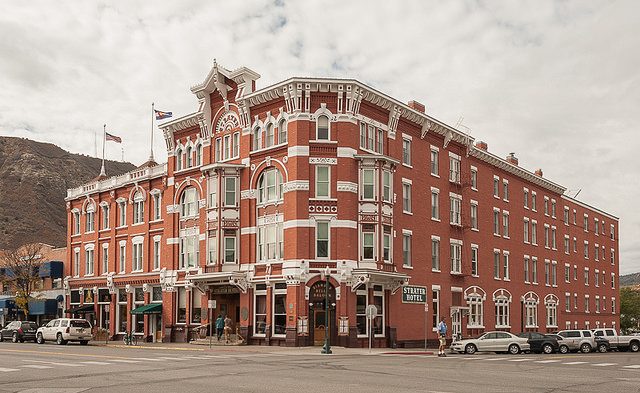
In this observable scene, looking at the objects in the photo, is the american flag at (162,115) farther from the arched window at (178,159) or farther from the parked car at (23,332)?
the parked car at (23,332)

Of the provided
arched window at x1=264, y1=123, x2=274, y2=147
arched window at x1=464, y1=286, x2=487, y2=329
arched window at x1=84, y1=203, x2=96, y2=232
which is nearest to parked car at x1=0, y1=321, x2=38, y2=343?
arched window at x1=84, y1=203, x2=96, y2=232

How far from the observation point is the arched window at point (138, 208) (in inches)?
2303

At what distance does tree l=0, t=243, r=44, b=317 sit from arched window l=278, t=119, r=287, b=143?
3398 cm

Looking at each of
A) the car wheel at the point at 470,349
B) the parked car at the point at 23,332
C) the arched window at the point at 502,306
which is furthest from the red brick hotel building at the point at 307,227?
the parked car at the point at 23,332

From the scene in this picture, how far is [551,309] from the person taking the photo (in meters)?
71.4

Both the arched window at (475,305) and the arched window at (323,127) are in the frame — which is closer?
the arched window at (323,127)

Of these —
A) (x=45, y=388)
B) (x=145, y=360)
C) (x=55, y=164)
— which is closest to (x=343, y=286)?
(x=145, y=360)

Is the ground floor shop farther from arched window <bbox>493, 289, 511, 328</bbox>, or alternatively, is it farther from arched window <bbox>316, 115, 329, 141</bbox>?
arched window <bbox>316, 115, 329, 141</bbox>

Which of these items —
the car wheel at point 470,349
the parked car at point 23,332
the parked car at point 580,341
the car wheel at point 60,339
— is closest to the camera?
the car wheel at point 470,349

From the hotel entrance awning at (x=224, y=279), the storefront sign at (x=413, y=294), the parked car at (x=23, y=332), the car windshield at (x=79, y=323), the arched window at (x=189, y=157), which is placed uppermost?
the arched window at (x=189, y=157)

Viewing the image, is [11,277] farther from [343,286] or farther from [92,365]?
[92,365]

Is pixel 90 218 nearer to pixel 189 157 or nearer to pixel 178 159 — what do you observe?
pixel 178 159

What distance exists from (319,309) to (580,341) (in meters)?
17.3

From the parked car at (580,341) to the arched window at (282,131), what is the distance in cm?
2165
